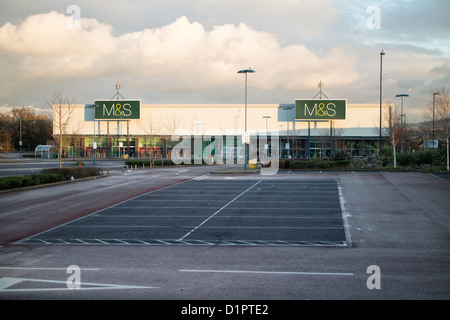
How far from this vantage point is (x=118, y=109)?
68.9m

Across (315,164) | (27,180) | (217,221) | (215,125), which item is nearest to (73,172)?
(27,180)

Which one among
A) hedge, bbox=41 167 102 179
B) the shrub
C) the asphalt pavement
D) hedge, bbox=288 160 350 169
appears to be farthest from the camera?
hedge, bbox=288 160 350 169

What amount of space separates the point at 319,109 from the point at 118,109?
31.9m

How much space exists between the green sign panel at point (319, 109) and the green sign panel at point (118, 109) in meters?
26.1

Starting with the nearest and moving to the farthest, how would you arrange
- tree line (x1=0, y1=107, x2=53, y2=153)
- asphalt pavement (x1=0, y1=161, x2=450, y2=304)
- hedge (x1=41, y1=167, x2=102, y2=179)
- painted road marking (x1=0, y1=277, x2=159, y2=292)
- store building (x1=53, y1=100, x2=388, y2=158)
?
asphalt pavement (x1=0, y1=161, x2=450, y2=304)
painted road marking (x1=0, y1=277, x2=159, y2=292)
hedge (x1=41, y1=167, x2=102, y2=179)
store building (x1=53, y1=100, x2=388, y2=158)
tree line (x1=0, y1=107, x2=53, y2=153)

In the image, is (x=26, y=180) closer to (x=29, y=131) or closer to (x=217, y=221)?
(x=217, y=221)

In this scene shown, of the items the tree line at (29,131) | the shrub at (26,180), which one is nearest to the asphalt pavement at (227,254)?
the shrub at (26,180)

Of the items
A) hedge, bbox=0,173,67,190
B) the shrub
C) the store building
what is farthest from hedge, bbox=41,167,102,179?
the store building

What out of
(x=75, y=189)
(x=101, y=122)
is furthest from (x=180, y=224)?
(x=101, y=122)

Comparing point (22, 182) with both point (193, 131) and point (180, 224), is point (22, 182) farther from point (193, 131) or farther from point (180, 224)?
point (193, 131)

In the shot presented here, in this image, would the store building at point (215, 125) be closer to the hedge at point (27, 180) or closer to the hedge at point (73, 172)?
the hedge at point (73, 172)

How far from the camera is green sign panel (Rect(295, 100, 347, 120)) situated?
5991 centimetres

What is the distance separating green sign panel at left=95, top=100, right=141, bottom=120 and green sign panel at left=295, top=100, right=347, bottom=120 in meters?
26.1

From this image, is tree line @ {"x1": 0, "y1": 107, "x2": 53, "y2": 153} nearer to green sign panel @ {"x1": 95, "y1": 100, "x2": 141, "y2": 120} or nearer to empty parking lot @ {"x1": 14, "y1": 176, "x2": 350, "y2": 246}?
green sign panel @ {"x1": 95, "y1": 100, "x2": 141, "y2": 120}
